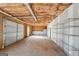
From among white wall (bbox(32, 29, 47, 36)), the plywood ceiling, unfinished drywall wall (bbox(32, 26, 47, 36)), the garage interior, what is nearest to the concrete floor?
the garage interior

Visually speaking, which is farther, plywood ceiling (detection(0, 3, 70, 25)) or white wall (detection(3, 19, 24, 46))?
white wall (detection(3, 19, 24, 46))

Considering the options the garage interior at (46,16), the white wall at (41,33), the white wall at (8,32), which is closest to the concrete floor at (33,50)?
the garage interior at (46,16)

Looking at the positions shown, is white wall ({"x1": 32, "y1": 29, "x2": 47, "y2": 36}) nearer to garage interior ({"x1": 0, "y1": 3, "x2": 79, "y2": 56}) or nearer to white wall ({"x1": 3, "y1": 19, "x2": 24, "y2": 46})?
white wall ({"x1": 3, "y1": 19, "x2": 24, "y2": 46})

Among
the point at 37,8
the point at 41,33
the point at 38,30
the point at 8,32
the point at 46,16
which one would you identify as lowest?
the point at 41,33

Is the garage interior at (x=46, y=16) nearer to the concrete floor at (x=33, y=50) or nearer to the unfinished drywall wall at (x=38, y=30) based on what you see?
the concrete floor at (x=33, y=50)

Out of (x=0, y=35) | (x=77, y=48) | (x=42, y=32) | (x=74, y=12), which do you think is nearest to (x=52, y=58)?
(x=77, y=48)

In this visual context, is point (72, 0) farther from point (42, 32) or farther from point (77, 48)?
point (42, 32)

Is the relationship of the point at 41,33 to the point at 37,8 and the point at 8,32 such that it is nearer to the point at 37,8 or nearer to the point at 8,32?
the point at 8,32

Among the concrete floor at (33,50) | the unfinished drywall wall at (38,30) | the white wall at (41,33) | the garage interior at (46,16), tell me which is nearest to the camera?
the garage interior at (46,16)

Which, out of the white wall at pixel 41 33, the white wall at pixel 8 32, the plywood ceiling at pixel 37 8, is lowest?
the white wall at pixel 41 33

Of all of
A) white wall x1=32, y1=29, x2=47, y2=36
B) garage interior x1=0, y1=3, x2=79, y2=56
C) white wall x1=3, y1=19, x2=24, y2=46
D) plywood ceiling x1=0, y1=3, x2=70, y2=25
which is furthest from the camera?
white wall x1=32, y1=29, x2=47, y2=36

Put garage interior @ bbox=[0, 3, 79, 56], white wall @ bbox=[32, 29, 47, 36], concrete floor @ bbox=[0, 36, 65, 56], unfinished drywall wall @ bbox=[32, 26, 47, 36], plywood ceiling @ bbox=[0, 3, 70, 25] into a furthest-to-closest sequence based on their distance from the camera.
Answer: unfinished drywall wall @ bbox=[32, 26, 47, 36]
white wall @ bbox=[32, 29, 47, 36]
concrete floor @ bbox=[0, 36, 65, 56]
plywood ceiling @ bbox=[0, 3, 70, 25]
garage interior @ bbox=[0, 3, 79, 56]

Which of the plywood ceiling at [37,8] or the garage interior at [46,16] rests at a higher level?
the plywood ceiling at [37,8]

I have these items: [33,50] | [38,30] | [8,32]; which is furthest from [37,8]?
[38,30]
